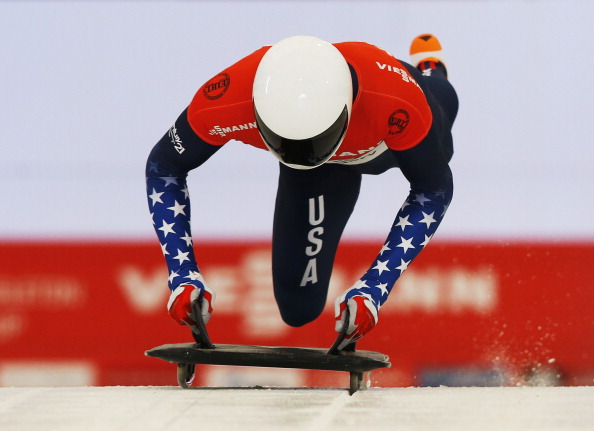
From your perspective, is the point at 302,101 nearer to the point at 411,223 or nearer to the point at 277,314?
the point at 411,223

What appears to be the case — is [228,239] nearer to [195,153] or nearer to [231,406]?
[195,153]

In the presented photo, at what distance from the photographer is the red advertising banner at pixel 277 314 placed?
3.77m

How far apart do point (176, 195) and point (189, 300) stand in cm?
38

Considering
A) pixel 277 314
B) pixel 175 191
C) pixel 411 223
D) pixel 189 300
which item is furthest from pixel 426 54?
pixel 189 300

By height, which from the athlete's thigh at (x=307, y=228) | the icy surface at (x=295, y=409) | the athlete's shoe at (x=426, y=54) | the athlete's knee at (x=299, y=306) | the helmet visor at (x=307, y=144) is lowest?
the icy surface at (x=295, y=409)

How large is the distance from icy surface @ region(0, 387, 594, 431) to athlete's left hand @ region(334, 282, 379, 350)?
21cm

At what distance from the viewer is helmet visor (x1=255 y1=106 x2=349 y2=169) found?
85.0 inches

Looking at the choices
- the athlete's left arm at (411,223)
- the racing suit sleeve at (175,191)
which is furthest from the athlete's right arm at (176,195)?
the athlete's left arm at (411,223)

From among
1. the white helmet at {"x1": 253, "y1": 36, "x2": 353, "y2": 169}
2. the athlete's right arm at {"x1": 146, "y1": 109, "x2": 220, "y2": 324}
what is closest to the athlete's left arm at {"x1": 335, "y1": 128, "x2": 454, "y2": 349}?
the white helmet at {"x1": 253, "y1": 36, "x2": 353, "y2": 169}

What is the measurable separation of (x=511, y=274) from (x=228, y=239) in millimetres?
1381

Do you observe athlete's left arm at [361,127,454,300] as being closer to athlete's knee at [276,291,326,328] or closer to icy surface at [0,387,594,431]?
icy surface at [0,387,594,431]

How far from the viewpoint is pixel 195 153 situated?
2562mm

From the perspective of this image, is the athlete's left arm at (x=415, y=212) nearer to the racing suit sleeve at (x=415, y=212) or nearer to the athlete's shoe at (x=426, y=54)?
the racing suit sleeve at (x=415, y=212)

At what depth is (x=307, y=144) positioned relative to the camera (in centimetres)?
216
